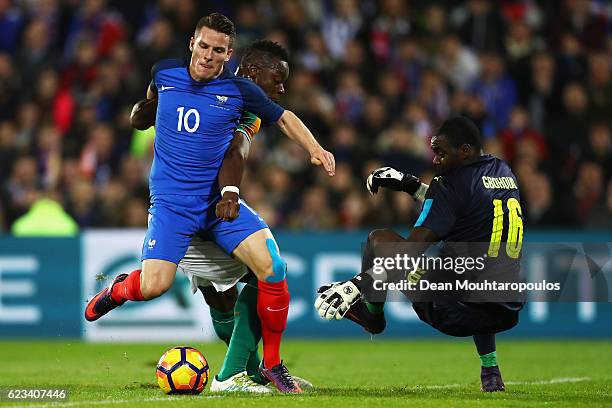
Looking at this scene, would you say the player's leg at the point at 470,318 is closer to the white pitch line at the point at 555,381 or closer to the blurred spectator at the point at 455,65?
the white pitch line at the point at 555,381

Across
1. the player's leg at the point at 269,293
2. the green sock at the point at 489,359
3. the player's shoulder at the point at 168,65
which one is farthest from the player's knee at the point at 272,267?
the green sock at the point at 489,359

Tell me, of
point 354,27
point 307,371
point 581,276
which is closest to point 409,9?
point 354,27

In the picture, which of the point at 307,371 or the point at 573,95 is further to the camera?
the point at 573,95

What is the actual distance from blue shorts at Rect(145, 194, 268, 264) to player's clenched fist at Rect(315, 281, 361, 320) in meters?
0.68

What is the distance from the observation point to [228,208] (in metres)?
7.41

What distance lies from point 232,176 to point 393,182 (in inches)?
47.2

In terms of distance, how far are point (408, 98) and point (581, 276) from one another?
13.0 ft

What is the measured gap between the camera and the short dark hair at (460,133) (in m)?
7.97

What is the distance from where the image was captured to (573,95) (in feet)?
50.6

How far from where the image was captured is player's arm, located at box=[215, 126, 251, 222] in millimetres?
7422

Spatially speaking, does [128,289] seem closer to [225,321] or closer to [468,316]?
[225,321]

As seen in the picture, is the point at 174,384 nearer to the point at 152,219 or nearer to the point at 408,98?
the point at 152,219

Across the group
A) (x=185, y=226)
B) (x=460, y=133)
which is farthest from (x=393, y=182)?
(x=185, y=226)

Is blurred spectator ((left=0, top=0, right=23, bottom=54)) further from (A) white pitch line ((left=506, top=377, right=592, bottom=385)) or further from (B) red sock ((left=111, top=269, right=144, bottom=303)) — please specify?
(A) white pitch line ((left=506, top=377, right=592, bottom=385))
